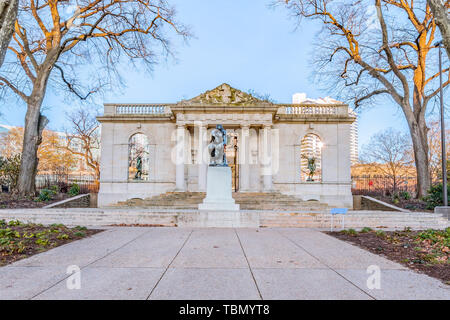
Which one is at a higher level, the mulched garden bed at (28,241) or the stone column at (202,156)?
the stone column at (202,156)

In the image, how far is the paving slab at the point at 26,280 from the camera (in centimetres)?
373

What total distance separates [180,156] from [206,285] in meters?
17.6

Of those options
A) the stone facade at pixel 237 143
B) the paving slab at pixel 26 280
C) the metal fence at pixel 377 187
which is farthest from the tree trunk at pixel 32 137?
the metal fence at pixel 377 187

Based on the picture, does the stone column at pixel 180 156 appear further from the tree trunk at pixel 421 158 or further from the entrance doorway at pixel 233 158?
the tree trunk at pixel 421 158

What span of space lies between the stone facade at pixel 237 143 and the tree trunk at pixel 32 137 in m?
4.89

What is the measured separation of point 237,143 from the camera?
901 inches

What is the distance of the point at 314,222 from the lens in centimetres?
1155

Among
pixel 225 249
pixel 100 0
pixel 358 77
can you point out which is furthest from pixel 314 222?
pixel 100 0

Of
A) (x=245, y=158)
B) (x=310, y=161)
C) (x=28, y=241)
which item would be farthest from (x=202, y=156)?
(x=28, y=241)

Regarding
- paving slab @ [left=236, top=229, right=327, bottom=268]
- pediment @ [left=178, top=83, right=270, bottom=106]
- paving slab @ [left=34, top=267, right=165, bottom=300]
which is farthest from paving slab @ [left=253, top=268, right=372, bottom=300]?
pediment @ [left=178, top=83, right=270, bottom=106]

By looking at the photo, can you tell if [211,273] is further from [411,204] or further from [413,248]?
[411,204]

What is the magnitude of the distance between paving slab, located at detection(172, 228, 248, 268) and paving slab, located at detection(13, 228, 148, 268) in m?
1.83
